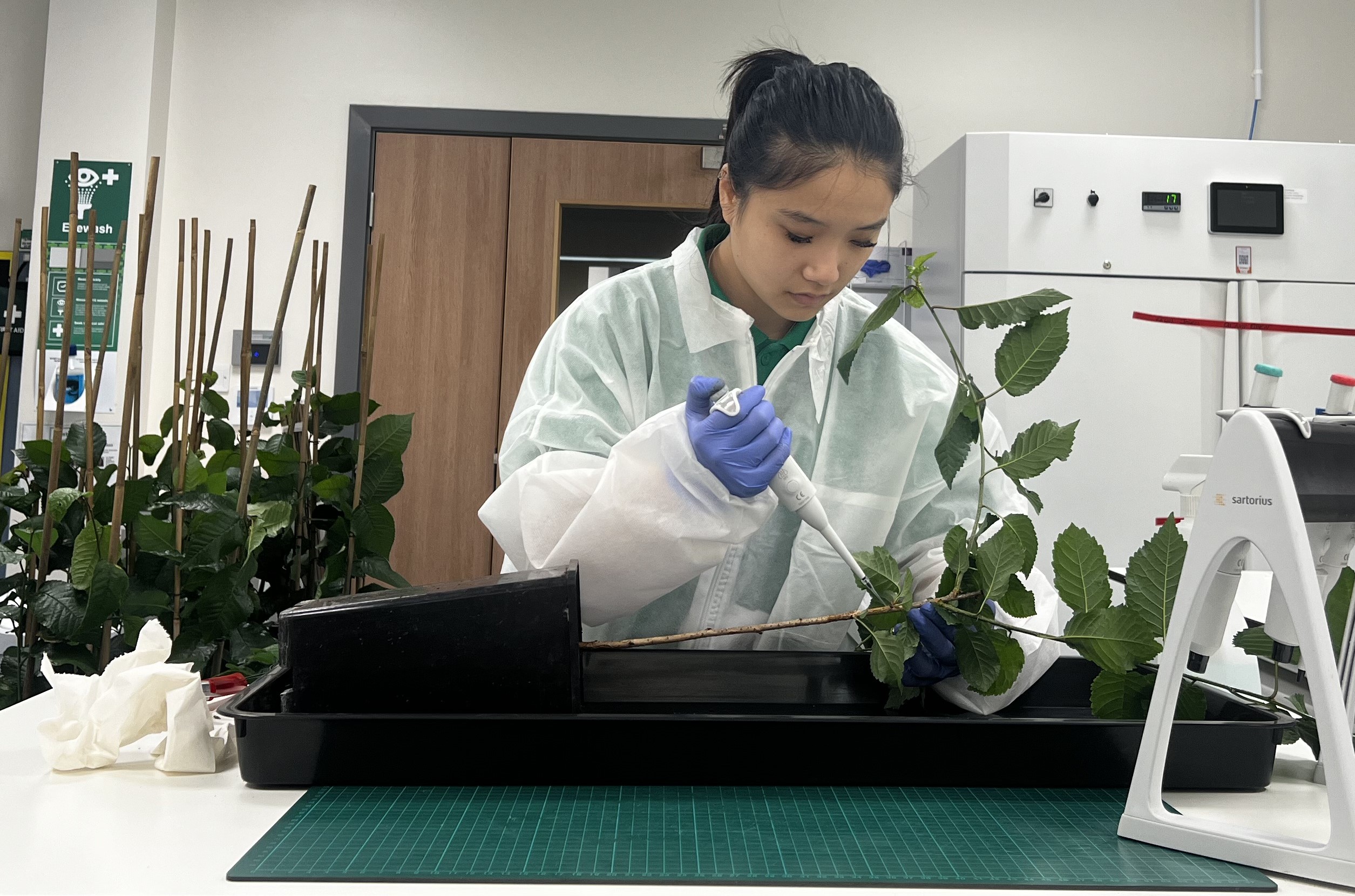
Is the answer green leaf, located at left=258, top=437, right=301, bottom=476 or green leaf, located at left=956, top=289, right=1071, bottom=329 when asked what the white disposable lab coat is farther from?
green leaf, located at left=258, top=437, right=301, bottom=476

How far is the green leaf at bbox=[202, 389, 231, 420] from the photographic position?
1587 millimetres

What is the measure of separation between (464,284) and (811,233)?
2132 mm

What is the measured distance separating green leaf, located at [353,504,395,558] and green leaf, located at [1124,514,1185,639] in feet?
3.65

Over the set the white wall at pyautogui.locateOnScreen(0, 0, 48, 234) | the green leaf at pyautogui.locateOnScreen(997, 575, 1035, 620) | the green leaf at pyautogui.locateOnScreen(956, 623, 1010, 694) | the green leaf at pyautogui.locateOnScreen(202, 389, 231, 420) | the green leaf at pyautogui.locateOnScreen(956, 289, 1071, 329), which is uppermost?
the white wall at pyautogui.locateOnScreen(0, 0, 48, 234)

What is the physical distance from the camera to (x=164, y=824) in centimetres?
64

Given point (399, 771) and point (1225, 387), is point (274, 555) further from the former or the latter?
point (1225, 387)

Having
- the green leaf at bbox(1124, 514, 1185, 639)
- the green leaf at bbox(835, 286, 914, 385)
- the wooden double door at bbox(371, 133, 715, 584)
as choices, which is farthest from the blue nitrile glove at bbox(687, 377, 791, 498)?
the wooden double door at bbox(371, 133, 715, 584)

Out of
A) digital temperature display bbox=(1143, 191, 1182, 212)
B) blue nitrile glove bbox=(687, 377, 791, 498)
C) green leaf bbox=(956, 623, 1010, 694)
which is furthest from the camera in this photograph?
digital temperature display bbox=(1143, 191, 1182, 212)

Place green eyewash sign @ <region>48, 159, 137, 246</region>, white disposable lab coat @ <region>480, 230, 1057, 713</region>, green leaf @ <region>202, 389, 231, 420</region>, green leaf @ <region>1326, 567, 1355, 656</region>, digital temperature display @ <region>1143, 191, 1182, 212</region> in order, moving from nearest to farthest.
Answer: green leaf @ <region>1326, 567, 1355, 656</region>, white disposable lab coat @ <region>480, 230, 1057, 713</region>, green leaf @ <region>202, 389, 231, 420</region>, digital temperature display @ <region>1143, 191, 1182, 212</region>, green eyewash sign @ <region>48, 159, 137, 246</region>

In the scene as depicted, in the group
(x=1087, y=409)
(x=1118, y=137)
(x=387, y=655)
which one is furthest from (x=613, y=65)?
(x=387, y=655)

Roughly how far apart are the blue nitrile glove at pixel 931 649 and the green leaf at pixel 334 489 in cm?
95

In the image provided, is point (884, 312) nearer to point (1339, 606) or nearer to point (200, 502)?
point (1339, 606)

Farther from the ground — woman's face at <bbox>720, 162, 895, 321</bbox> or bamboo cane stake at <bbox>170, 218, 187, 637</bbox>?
woman's face at <bbox>720, 162, 895, 321</bbox>

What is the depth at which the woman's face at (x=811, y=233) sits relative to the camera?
3.68ft
